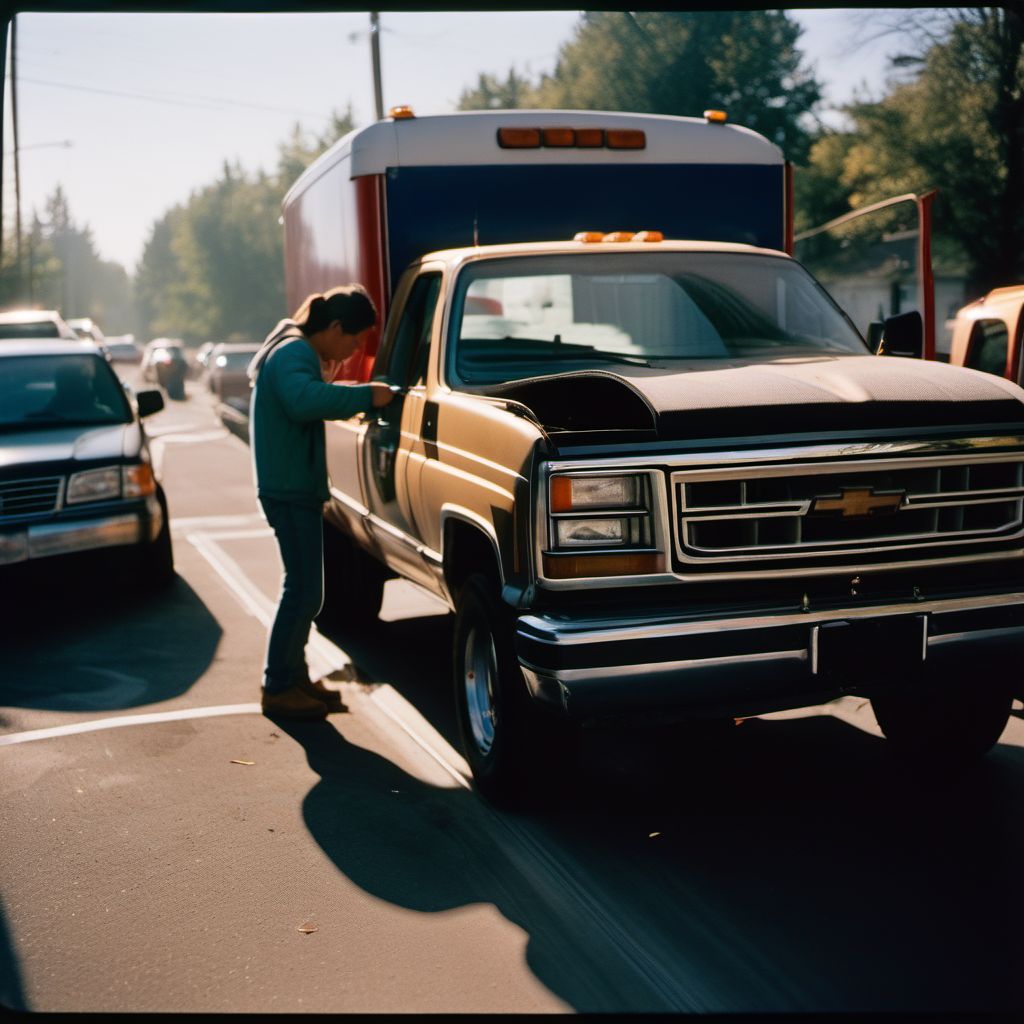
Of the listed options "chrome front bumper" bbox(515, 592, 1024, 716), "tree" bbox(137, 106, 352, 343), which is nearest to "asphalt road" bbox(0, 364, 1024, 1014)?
"chrome front bumper" bbox(515, 592, 1024, 716)

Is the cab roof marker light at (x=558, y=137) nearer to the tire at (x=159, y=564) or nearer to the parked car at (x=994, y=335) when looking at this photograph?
the parked car at (x=994, y=335)

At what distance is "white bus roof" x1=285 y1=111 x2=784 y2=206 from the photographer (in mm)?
7695

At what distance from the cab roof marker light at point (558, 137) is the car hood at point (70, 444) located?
11.5 ft

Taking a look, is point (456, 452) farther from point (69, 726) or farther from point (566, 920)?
point (69, 726)

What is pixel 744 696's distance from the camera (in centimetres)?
434

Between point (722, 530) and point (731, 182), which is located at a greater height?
point (731, 182)

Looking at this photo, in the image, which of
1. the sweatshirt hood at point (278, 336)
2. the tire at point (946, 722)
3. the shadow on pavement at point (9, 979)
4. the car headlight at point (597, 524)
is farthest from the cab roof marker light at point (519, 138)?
the shadow on pavement at point (9, 979)

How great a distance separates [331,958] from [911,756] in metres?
2.80

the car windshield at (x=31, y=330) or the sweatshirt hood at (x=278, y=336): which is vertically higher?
the car windshield at (x=31, y=330)

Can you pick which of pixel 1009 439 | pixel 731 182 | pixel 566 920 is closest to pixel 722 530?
pixel 1009 439

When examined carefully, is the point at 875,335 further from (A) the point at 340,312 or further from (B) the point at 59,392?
(B) the point at 59,392

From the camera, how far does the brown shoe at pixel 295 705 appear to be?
6.46 metres

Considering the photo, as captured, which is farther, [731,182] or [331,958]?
[731,182]

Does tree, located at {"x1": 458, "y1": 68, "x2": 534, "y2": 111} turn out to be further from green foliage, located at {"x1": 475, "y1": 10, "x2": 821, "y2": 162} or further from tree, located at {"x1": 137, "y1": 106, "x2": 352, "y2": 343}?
tree, located at {"x1": 137, "y1": 106, "x2": 352, "y2": 343}
